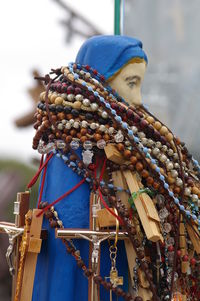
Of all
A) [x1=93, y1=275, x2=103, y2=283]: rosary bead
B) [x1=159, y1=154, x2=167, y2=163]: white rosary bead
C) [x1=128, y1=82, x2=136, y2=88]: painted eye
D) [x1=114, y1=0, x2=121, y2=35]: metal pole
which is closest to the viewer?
[x1=93, y1=275, x2=103, y2=283]: rosary bead

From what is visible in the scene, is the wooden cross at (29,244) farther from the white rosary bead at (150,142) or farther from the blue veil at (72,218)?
the white rosary bead at (150,142)

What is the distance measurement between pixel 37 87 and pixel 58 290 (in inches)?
40.5

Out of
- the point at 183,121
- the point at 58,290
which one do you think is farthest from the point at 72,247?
the point at 183,121

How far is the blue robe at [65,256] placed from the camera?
1.38 metres

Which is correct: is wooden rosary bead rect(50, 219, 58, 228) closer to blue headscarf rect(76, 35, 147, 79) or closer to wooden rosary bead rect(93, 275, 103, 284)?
wooden rosary bead rect(93, 275, 103, 284)

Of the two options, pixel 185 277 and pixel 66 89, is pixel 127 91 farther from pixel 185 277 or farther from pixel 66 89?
pixel 185 277

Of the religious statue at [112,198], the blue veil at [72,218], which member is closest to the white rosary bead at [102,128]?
the religious statue at [112,198]

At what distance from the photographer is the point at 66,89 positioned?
1445 millimetres

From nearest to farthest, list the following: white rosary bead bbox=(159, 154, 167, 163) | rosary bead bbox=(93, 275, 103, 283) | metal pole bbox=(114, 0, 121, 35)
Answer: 1. rosary bead bbox=(93, 275, 103, 283)
2. white rosary bead bbox=(159, 154, 167, 163)
3. metal pole bbox=(114, 0, 121, 35)

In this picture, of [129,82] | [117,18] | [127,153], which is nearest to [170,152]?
[127,153]

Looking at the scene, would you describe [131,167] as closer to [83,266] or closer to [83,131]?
[83,131]

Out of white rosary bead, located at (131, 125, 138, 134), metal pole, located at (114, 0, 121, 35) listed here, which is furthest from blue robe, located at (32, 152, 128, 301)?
metal pole, located at (114, 0, 121, 35)

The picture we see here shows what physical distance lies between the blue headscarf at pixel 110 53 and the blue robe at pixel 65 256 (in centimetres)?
31

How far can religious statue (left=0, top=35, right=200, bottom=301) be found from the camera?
134 cm
